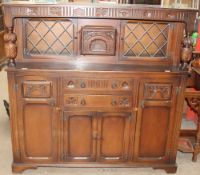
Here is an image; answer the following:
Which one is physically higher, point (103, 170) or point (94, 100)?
point (94, 100)

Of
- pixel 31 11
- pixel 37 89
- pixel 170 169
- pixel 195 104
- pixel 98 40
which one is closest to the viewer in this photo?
pixel 31 11

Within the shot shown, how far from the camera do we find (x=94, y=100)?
89.7 inches

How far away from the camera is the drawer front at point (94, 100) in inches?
89.4

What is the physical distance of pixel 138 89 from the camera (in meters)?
2.28

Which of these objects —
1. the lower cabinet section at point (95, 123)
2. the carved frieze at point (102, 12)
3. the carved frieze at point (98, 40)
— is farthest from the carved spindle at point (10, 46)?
the carved frieze at point (102, 12)

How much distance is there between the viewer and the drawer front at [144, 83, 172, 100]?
228 centimetres

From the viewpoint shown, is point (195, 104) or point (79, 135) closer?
point (79, 135)

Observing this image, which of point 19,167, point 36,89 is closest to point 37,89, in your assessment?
point 36,89

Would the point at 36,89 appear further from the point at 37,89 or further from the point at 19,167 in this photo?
the point at 19,167

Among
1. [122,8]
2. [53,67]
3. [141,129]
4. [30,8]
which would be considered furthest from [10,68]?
[141,129]

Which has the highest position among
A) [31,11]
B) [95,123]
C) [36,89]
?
[31,11]

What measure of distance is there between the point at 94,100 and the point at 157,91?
0.53m

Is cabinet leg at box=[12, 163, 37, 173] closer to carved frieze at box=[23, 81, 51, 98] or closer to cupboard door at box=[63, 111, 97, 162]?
cupboard door at box=[63, 111, 97, 162]

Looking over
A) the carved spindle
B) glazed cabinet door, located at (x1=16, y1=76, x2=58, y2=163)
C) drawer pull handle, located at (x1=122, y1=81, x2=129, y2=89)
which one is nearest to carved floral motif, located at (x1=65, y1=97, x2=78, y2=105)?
glazed cabinet door, located at (x1=16, y1=76, x2=58, y2=163)
